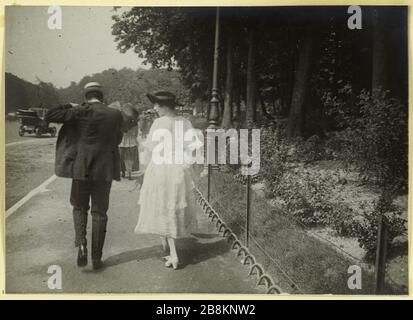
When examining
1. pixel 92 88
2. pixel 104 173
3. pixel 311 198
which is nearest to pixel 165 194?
pixel 104 173

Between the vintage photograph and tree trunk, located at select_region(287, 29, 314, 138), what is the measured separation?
9 cm

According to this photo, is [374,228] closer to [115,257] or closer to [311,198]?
[311,198]

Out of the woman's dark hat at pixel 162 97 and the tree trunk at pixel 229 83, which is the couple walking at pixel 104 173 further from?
the tree trunk at pixel 229 83

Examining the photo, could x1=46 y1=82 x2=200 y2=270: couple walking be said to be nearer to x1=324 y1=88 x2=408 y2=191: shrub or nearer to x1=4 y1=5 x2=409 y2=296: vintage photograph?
x1=4 y1=5 x2=409 y2=296: vintage photograph

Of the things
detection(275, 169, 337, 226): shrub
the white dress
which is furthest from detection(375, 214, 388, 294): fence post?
the white dress

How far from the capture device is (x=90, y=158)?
13.9 ft

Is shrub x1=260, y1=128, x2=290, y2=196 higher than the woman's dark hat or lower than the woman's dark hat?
lower

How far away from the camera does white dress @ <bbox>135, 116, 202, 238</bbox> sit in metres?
4.32

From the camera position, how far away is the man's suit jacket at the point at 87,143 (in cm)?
421

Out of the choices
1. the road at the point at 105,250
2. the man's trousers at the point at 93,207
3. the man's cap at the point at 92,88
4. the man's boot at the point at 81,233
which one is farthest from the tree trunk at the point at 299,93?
the man's boot at the point at 81,233

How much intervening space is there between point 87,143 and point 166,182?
0.90m

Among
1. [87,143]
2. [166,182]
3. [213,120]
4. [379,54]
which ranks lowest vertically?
[166,182]

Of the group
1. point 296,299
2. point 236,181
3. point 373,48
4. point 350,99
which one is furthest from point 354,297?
point 373,48
